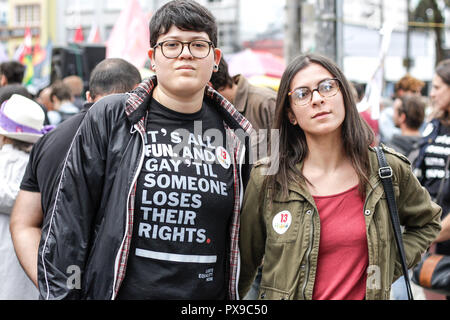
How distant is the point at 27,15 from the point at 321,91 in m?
49.2

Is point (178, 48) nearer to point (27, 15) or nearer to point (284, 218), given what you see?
point (284, 218)

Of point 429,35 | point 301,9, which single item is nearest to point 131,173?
point 301,9

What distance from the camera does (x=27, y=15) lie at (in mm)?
47375

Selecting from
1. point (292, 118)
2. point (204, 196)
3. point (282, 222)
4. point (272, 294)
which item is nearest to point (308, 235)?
point (282, 222)

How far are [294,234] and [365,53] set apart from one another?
2870 cm

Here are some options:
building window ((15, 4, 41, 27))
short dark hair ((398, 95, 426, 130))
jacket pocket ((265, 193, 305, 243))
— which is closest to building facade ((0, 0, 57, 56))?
building window ((15, 4, 41, 27))

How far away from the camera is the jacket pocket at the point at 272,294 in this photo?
2.43 meters

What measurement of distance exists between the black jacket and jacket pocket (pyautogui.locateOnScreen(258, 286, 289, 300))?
645mm

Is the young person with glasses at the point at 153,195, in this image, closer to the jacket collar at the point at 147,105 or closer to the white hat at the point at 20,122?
the jacket collar at the point at 147,105

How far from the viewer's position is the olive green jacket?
2.42 m

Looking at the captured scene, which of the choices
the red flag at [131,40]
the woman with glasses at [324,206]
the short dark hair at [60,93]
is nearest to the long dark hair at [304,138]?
the woman with glasses at [324,206]

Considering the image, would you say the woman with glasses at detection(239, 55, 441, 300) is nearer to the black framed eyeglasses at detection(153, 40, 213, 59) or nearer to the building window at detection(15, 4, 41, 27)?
the black framed eyeglasses at detection(153, 40, 213, 59)

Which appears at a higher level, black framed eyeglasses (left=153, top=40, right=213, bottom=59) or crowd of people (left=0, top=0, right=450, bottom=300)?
black framed eyeglasses (left=153, top=40, right=213, bottom=59)
